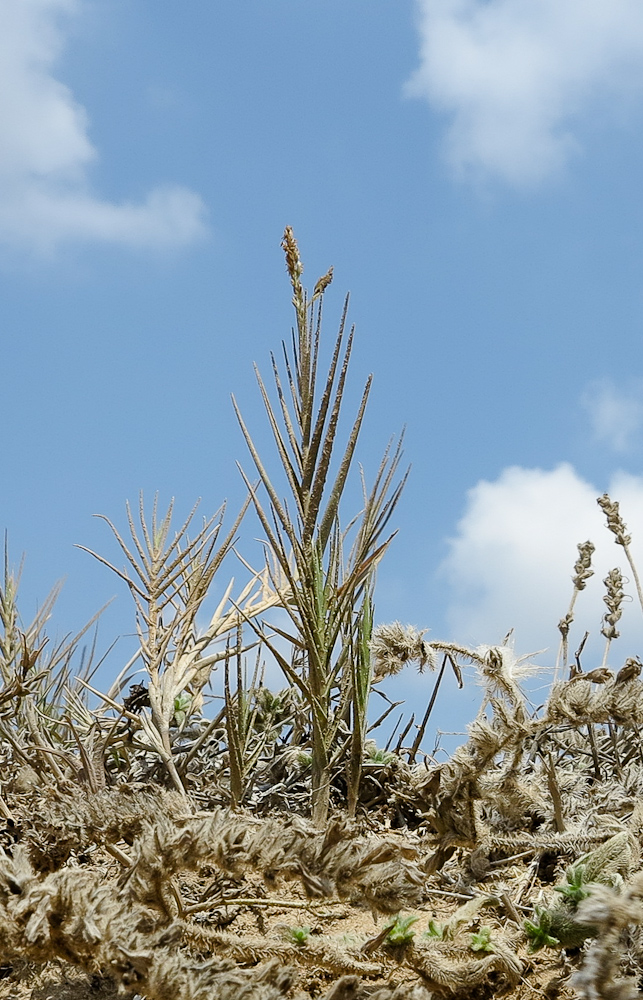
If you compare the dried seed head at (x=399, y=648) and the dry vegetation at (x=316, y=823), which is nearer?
the dry vegetation at (x=316, y=823)

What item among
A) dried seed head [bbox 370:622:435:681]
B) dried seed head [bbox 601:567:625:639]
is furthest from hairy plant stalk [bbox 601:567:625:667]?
dried seed head [bbox 370:622:435:681]

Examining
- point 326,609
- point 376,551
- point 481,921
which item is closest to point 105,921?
point 481,921

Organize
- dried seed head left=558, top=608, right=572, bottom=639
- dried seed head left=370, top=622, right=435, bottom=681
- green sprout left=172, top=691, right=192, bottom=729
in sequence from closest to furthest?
1. dried seed head left=370, top=622, right=435, bottom=681
2. green sprout left=172, top=691, right=192, bottom=729
3. dried seed head left=558, top=608, right=572, bottom=639

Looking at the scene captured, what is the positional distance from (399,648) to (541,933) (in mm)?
1049

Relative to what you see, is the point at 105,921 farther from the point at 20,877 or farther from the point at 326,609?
the point at 326,609

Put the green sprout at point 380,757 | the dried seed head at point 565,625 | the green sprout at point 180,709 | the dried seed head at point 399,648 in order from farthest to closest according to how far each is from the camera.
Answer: the dried seed head at point 565,625 → the green sprout at point 180,709 → the green sprout at point 380,757 → the dried seed head at point 399,648

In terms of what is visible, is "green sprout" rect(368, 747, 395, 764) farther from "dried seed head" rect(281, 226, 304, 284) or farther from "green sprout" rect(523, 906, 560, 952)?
"dried seed head" rect(281, 226, 304, 284)

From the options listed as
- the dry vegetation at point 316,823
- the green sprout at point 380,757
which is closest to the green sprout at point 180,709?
the dry vegetation at point 316,823

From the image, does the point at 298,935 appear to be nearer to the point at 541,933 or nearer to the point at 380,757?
the point at 541,933

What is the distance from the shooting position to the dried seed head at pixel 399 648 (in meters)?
3.18

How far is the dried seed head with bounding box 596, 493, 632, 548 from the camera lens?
461 centimetres

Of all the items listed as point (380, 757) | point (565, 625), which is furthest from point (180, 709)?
point (565, 625)

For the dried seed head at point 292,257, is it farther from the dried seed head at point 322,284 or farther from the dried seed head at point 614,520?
the dried seed head at point 614,520

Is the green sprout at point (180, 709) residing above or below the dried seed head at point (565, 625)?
below
